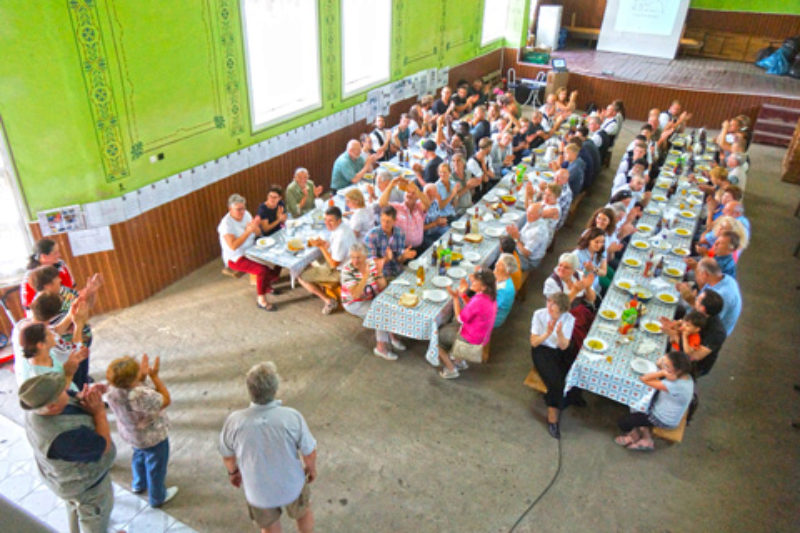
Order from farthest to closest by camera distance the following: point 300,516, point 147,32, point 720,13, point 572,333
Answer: point 720,13 → point 147,32 → point 572,333 → point 300,516

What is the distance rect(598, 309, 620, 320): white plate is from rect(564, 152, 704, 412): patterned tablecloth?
26 millimetres

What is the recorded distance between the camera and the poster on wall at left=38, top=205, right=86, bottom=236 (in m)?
6.17

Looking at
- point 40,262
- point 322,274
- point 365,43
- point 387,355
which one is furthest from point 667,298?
point 365,43

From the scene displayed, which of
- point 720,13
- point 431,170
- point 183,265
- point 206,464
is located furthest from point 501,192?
point 720,13

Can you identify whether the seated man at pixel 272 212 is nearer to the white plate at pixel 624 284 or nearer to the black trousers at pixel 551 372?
the black trousers at pixel 551 372

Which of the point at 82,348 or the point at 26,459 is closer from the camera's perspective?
the point at 82,348

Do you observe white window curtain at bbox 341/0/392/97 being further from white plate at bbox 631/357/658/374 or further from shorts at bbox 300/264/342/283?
white plate at bbox 631/357/658/374

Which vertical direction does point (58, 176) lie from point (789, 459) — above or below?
above

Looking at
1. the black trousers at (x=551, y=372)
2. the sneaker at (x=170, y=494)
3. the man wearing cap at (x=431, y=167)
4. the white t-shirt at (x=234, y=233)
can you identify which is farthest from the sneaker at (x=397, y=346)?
the man wearing cap at (x=431, y=167)

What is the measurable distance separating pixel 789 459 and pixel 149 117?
8.04 metres

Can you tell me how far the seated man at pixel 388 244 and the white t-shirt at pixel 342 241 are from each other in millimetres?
213

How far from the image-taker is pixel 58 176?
6133 mm

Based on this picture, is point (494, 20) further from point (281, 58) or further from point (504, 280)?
point (504, 280)

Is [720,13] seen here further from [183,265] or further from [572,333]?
[183,265]
